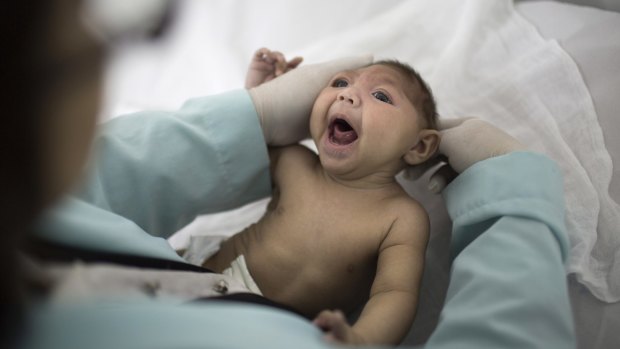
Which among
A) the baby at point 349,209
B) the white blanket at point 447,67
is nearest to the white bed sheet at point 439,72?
the white blanket at point 447,67

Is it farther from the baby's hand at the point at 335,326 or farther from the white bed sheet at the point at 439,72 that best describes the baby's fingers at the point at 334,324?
the white bed sheet at the point at 439,72

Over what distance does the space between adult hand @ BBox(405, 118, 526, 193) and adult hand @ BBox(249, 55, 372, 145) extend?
19cm

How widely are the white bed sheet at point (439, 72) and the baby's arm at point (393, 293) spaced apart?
97mm

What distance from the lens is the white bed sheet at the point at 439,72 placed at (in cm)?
83

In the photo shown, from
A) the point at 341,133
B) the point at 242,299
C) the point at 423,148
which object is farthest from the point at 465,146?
the point at 242,299

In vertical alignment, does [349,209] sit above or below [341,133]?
below

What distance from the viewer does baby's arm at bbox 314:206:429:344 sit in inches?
24.3

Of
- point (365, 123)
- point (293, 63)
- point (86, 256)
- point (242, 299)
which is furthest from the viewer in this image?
point (293, 63)

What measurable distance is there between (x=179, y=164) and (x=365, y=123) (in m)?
0.27

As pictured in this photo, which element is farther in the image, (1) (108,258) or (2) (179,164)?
(2) (179,164)

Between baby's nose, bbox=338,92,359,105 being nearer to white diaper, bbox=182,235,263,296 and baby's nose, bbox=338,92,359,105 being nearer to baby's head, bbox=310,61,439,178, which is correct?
baby's head, bbox=310,61,439,178

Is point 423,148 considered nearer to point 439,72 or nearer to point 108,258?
point 439,72

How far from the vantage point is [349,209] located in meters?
0.88

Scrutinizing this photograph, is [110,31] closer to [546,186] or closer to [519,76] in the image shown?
[546,186]
